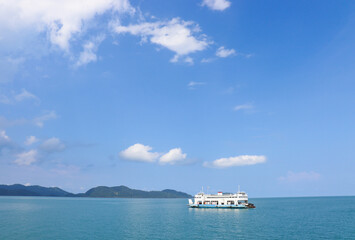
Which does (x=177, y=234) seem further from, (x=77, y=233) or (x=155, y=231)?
(x=77, y=233)

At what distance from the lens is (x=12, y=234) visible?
7006cm

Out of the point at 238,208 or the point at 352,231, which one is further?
the point at 238,208

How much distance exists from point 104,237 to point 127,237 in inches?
231

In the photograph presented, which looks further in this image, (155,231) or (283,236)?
(155,231)

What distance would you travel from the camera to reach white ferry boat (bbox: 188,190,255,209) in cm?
16562

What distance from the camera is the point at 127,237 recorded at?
2707 inches

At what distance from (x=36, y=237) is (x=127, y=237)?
22.9 meters

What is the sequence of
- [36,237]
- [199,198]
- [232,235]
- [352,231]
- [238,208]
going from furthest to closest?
[199,198], [238,208], [352,231], [232,235], [36,237]

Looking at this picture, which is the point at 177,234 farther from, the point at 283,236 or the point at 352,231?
the point at 352,231

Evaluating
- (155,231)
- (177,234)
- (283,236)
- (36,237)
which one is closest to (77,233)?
(36,237)

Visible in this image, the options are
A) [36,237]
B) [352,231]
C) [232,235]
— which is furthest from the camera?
[352,231]

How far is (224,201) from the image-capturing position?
554ft

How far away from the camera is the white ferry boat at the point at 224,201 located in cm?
16562

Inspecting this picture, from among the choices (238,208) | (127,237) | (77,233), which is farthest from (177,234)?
(238,208)
